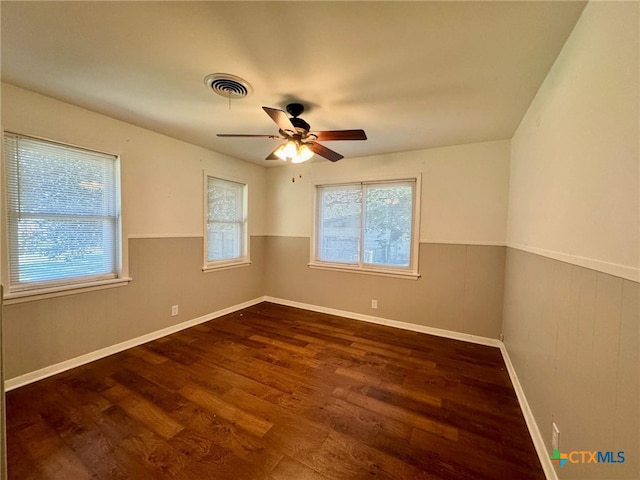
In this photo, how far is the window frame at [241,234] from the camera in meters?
3.58

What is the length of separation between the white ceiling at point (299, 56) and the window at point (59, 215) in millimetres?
515

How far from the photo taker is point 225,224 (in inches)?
158

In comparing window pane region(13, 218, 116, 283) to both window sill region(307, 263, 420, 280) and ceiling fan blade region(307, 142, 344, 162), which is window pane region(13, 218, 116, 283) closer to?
ceiling fan blade region(307, 142, 344, 162)

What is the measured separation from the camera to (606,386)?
0.98 metres

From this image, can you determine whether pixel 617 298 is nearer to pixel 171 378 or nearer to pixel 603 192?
pixel 603 192

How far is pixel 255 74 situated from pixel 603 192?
202 centimetres

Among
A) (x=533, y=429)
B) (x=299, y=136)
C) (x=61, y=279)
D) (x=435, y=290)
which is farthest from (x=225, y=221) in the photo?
(x=533, y=429)

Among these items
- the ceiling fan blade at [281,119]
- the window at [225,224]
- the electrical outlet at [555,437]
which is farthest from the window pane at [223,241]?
the electrical outlet at [555,437]

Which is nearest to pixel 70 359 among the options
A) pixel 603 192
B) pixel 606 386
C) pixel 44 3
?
pixel 44 3

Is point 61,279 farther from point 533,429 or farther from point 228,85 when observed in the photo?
point 533,429

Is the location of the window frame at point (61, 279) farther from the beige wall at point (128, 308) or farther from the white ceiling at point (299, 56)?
the white ceiling at point (299, 56)

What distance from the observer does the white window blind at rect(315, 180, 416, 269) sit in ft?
11.7

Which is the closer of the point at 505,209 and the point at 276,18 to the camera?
the point at 276,18

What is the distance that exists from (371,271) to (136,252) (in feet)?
9.69
